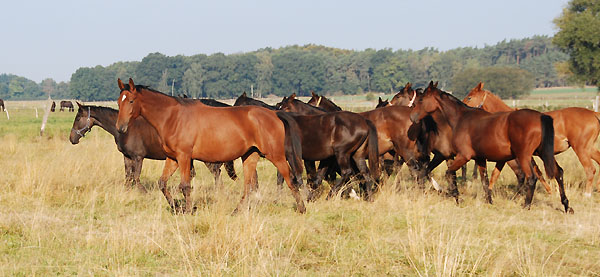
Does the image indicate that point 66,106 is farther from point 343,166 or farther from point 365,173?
point 365,173

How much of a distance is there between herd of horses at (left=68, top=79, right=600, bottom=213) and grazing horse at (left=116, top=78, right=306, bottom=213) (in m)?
0.01

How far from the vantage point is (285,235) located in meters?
6.52

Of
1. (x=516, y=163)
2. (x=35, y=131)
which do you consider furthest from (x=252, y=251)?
(x=35, y=131)

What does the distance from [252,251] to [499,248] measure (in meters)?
2.81

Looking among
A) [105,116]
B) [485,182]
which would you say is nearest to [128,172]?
[105,116]

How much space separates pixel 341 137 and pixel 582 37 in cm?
3858

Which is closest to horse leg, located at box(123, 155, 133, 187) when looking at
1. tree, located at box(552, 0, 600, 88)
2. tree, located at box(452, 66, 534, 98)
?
tree, located at box(552, 0, 600, 88)

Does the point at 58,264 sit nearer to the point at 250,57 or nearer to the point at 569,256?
the point at 569,256

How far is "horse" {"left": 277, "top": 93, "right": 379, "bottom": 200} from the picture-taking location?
9.01 m

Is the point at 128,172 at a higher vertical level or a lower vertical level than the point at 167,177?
lower

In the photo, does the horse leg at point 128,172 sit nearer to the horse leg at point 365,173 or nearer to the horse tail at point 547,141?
the horse leg at point 365,173

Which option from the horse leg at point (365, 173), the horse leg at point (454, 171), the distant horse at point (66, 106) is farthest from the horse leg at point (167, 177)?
the distant horse at point (66, 106)

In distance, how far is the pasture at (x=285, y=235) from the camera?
5277 millimetres

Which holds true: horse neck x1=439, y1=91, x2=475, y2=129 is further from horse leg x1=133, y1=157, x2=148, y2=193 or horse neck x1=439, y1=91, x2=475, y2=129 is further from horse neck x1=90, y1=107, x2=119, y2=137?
horse neck x1=90, y1=107, x2=119, y2=137
